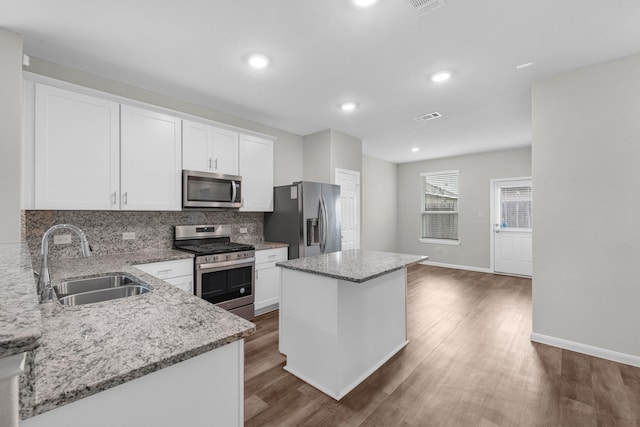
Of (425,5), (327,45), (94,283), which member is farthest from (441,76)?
(94,283)

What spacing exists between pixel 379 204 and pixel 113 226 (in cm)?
537

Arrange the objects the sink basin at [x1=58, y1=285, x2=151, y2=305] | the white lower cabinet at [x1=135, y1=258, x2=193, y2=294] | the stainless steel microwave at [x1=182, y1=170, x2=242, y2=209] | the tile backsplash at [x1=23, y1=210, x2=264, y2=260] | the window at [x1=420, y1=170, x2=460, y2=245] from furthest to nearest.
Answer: the window at [x1=420, y1=170, x2=460, y2=245] < the stainless steel microwave at [x1=182, y1=170, x2=242, y2=209] < the white lower cabinet at [x1=135, y1=258, x2=193, y2=294] < the tile backsplash at [x1=23, y1=210, x2=264, y2=260] < the sink basin at [x1=58, y1=285, x2=151, y2=305]

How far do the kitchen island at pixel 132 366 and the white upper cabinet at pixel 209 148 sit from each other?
7.45ft

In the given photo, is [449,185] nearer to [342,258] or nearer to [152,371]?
[342,258]

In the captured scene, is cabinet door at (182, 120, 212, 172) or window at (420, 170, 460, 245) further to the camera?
window at (420, 170, 460, 245)

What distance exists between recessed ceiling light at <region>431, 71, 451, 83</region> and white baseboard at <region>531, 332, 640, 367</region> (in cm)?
270

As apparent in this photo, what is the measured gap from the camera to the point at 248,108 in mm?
3625

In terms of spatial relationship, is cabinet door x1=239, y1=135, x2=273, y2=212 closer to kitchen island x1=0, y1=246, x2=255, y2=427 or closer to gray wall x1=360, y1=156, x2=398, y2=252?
kitchen island x1=0, y1=246, x2=255, y2=427

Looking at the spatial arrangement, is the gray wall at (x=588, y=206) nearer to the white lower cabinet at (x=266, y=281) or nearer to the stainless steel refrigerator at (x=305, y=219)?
the stainless steel refrigerator at (x=305, y=219)

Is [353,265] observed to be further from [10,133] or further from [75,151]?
[10,133]

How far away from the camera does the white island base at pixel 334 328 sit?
2.01 metres

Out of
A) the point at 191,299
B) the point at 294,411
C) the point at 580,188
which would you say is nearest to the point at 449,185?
the point at 580,188

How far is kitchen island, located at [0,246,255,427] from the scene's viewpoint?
0.66 m

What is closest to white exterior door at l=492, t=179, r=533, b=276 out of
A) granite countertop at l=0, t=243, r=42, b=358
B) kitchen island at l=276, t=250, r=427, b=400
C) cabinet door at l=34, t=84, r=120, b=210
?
kitchen island at l=276, t=250, r=427, b=400
